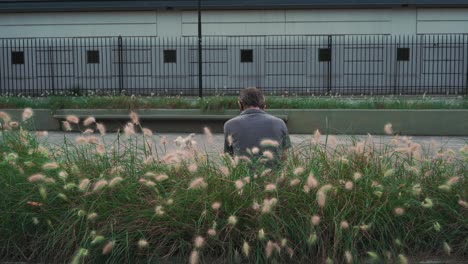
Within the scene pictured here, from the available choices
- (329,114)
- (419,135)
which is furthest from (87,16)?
(419,135)

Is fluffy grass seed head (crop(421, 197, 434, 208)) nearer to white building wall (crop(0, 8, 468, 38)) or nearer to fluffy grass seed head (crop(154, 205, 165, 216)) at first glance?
fluffy grass seed head (crop(154, 205, 165, 216))

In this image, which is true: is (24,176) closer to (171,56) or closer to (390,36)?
(171,56)

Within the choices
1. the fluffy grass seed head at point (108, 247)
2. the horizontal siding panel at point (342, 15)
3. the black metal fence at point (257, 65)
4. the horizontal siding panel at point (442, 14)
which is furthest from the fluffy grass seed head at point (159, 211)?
the horizontal siding panel at point (442, 14)

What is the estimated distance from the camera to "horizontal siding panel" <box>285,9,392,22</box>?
961 inches

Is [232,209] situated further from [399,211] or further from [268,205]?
[399,211]

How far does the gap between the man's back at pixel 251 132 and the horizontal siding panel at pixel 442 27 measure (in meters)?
20.7

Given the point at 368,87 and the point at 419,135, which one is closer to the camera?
the point at 419,135

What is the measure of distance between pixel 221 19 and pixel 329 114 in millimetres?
11039

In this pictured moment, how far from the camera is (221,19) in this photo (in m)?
24.7

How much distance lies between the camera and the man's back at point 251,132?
537 cm

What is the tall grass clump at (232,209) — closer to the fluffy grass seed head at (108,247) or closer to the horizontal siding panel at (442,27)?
the fluffy grass seed head at (108,247)

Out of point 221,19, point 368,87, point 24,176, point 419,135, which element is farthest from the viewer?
point 221,19

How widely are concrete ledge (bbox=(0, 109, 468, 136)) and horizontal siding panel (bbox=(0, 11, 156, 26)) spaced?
33.5ft

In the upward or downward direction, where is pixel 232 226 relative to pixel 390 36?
downward
